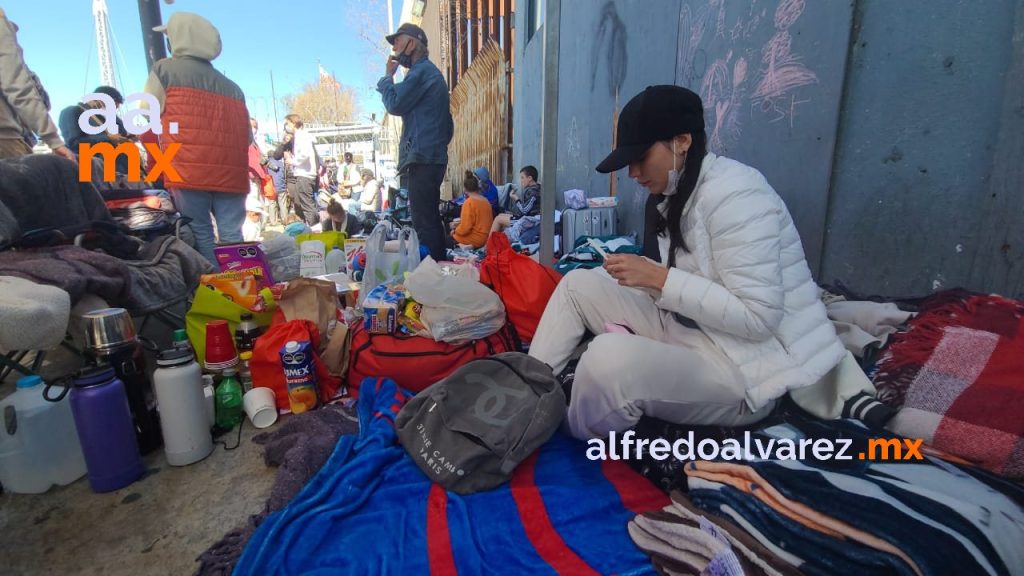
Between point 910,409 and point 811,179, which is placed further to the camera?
point 811,179

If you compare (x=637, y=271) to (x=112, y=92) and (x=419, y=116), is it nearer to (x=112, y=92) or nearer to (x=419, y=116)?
(x=419, y=116)

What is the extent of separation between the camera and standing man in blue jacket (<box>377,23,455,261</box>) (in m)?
4.07

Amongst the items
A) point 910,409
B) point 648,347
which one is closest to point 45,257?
point 648,347

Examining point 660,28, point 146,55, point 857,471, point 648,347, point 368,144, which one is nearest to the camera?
point 857,471

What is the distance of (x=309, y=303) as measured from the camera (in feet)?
9.14

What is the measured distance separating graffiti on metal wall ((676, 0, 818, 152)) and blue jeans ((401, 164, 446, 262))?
7.32 ft

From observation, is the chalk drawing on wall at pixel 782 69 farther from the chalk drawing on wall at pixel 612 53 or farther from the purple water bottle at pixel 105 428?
the purple water bottle at pixel 105 428

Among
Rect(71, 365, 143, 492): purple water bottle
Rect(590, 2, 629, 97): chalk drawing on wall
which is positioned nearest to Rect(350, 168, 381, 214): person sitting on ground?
Rect(590, 2, 629, 97): chalk drawing on wall

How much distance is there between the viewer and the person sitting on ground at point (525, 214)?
5.87 metres

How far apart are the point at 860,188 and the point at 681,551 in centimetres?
195

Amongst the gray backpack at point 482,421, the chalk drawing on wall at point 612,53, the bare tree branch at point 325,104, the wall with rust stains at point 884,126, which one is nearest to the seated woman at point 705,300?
the gray backpack at point 482,421

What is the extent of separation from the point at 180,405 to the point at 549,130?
2.57 meters

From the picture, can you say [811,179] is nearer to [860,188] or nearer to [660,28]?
[860,188]

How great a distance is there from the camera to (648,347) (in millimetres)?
1599
